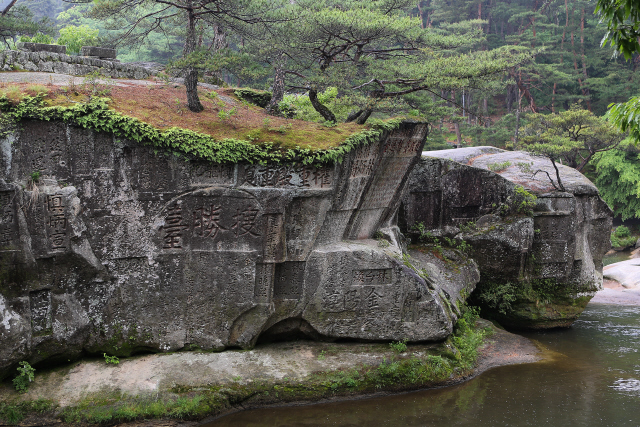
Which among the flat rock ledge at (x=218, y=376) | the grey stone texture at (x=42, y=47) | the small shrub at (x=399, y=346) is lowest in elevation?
the flat rock ledge at (x=218, y=376)

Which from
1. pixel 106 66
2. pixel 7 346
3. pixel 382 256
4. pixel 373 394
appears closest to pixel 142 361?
pixel 7 346

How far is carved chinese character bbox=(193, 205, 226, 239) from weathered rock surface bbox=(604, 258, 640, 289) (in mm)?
18148

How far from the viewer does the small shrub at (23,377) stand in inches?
323

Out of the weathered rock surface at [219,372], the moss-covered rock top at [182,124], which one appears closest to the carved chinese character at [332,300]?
the weathered rock surface at [219,372]

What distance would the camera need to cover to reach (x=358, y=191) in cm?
1068

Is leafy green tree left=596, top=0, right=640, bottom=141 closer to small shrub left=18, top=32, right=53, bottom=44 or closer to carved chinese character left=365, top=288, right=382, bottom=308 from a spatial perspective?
carved chinese character left=365, top=288, right=382, bottom=308

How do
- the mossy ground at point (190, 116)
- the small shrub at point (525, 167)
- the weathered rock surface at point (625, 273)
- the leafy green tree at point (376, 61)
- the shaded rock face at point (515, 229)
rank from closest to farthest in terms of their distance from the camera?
the mossy ground at point (190, 116) → the leafy green tree at point (376, 61) → the shaded rock face at point (515, 229) → the small shrub at point (525, 167) → the weathered rock surface at point (625, 273)

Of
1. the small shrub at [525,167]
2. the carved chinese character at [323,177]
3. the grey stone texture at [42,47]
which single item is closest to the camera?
the carved chinese character at [323,177]

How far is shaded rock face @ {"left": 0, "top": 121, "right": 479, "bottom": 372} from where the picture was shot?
8.26 meters

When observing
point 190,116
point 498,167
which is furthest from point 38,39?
point 498,167

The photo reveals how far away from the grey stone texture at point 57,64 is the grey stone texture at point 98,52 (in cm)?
57

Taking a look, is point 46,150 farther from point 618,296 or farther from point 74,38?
point 618,296

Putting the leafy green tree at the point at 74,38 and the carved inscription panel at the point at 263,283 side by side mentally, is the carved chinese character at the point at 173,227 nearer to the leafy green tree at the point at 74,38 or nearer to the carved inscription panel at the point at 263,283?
the carved inscription panel at the point at 263,283

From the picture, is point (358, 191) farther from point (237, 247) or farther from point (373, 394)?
point (373, 394)
